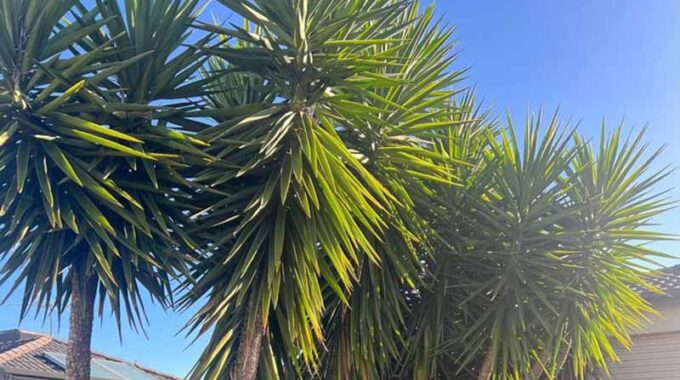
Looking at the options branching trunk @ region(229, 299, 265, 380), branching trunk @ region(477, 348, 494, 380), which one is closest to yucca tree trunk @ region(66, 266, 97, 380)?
branching trunk @ region(229, 299, 265, 380)

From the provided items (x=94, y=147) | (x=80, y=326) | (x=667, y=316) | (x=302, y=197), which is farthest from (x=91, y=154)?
(x=667, y=316)

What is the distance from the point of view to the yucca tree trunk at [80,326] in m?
3.65

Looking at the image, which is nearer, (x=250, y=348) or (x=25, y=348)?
(x=250, y=348)

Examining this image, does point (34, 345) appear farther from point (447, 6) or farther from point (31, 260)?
point (447, 6)

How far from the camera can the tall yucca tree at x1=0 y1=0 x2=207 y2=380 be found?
340cm

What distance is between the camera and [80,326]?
3.69m

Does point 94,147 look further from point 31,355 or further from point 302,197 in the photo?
point 31,355

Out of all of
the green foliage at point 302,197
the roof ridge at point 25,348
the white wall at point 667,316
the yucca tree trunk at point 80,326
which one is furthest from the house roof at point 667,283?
the roof ridge at point 25,348

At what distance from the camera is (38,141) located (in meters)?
3.41

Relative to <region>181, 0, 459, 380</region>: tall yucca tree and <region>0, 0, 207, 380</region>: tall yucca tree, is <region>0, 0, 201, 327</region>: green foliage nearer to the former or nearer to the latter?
<region>0, 0, 207, 380</region>: tall yucca tree

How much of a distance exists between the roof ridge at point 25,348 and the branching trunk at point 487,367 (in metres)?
5.98

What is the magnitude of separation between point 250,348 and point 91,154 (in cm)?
141

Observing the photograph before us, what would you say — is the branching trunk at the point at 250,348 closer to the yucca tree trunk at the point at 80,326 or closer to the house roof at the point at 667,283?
the yucca tree trunk at the point at 80,326

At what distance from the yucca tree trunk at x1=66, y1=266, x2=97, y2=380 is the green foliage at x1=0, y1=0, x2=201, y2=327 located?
11cm
